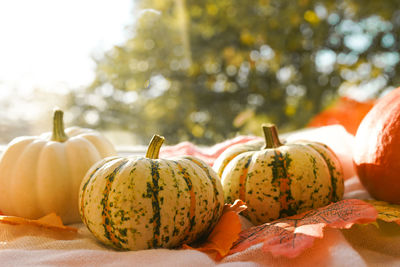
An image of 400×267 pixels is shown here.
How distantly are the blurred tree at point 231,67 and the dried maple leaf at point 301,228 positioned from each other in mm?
3176

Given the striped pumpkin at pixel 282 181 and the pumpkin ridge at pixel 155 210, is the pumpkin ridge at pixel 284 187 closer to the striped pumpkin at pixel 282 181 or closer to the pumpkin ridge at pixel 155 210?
the striped pumpkin at pixel 282 181

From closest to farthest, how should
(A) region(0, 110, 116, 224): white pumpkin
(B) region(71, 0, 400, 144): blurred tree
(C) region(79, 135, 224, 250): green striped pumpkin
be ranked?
(C) region(79, 135, 224, 250): green striped pumpkin < (A) region(0, 110, 116, 224): white pumpkin < (B) region(71, 0, 400, 144): blurred tree

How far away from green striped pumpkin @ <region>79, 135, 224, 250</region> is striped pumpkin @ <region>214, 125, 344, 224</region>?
0.38 feet

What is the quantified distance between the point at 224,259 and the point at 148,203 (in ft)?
0.57

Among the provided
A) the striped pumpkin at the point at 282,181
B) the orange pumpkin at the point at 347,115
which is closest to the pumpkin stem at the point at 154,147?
the striped pumpkin at the point at 282,181

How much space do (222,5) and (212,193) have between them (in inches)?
138

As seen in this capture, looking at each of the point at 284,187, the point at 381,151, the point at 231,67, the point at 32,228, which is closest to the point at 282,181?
the point at 284,187

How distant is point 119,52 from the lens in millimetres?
3904

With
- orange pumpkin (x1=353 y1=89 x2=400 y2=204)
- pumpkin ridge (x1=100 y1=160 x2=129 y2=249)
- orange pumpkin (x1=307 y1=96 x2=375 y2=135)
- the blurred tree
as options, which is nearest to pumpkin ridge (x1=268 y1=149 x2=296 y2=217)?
orange pumpkin (x1=353 y1=89 x2=400 y2=204)

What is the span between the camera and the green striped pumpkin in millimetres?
697

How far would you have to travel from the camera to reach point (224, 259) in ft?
2.07

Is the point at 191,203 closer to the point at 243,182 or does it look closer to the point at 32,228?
the point at 243,182

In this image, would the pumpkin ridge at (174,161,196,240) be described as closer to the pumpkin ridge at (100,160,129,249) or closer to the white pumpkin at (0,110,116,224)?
the pumpkin ridge at (100,160,129,249)

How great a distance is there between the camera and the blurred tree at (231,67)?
385 centimetres
